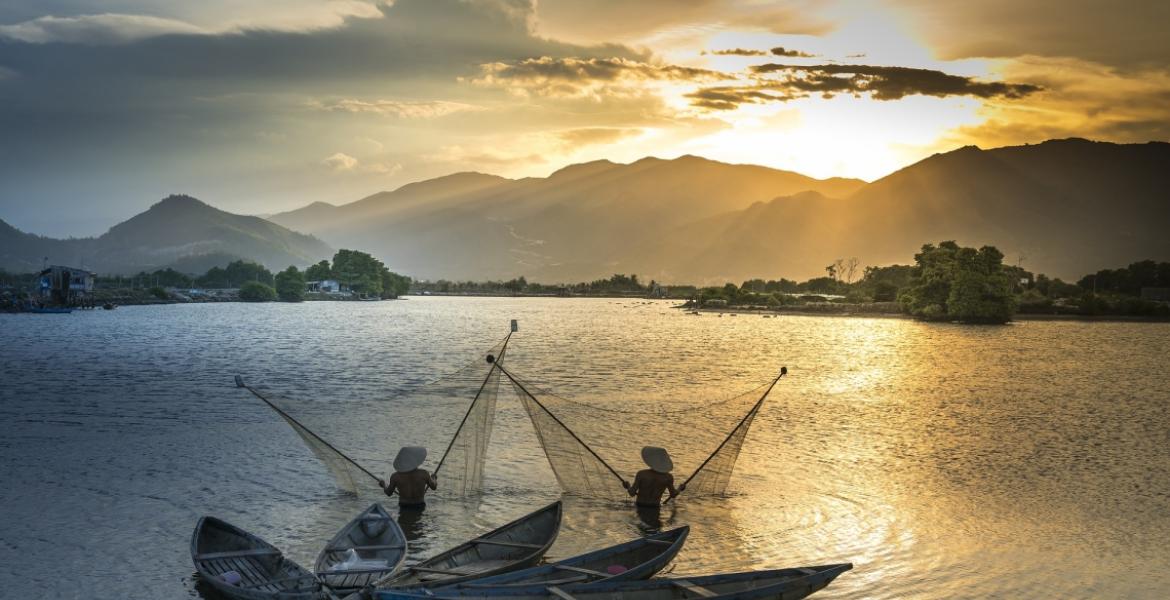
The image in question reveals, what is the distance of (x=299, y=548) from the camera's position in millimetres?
15688

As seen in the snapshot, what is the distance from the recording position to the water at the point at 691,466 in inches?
600

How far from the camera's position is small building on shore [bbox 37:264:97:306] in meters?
147

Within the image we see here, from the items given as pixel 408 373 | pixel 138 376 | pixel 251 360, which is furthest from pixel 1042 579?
pixel 251 360

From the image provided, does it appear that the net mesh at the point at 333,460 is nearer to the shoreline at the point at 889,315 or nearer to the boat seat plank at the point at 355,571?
the boat seat plank at the point at 355,571

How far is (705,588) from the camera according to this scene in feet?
37.4

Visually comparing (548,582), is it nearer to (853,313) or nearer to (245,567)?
(245,567)

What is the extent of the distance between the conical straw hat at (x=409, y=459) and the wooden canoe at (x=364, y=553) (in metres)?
2.70

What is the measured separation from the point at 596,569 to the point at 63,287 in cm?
16258

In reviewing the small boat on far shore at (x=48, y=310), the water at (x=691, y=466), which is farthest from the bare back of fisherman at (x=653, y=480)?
the small boat on far shore at (x=48, y=310)

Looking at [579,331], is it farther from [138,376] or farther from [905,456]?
[905,456]

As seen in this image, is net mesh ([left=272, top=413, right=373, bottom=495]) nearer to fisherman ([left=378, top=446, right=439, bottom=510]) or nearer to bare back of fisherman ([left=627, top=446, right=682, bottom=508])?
fisherman ([left=378, top=446, right=439, bottom=510])

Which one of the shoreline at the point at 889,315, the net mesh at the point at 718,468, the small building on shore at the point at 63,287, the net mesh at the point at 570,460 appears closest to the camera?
the net mesh at the point at 570,460

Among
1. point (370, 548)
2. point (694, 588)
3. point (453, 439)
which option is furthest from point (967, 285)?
point (370, 548)

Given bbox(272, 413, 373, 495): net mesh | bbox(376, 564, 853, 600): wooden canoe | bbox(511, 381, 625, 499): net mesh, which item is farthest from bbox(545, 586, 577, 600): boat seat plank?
bbox(272, 413, 373, 495): net mesh
